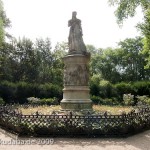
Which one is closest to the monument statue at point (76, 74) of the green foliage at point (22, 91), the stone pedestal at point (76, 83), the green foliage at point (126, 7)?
the stone pedestal at point (76, 83)

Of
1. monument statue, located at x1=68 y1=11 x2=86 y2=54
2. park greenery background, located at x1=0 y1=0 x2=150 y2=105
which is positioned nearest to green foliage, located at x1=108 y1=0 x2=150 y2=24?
park greenery background, located at x1=0 y1=0 x2=150 y2=105

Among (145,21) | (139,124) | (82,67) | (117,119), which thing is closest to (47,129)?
(117,119)

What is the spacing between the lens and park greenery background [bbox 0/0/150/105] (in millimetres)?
30316

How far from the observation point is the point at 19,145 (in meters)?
10.5

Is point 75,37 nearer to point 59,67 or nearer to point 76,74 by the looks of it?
point 76,74

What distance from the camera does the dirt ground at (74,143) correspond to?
1019 centimetres

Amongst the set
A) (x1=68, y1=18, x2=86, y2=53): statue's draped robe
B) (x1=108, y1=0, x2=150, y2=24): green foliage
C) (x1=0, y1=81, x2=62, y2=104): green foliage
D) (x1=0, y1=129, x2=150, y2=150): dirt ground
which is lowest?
(x1=0, y1=129, x2=150, y2=150): dirt ground

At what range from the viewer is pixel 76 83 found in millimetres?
16875

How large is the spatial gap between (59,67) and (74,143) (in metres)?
40.9

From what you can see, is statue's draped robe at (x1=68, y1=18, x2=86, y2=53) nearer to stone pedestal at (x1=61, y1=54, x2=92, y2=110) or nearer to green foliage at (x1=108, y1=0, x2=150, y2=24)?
stone pedestal at (x1=61, y1=54, x2=92, y2=110)

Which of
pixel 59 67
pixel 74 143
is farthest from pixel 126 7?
pixel 59 67

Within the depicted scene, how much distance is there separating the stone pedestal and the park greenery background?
34.0ft

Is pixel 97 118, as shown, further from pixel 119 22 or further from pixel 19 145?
pixel 119 22

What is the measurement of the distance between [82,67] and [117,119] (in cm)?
543
